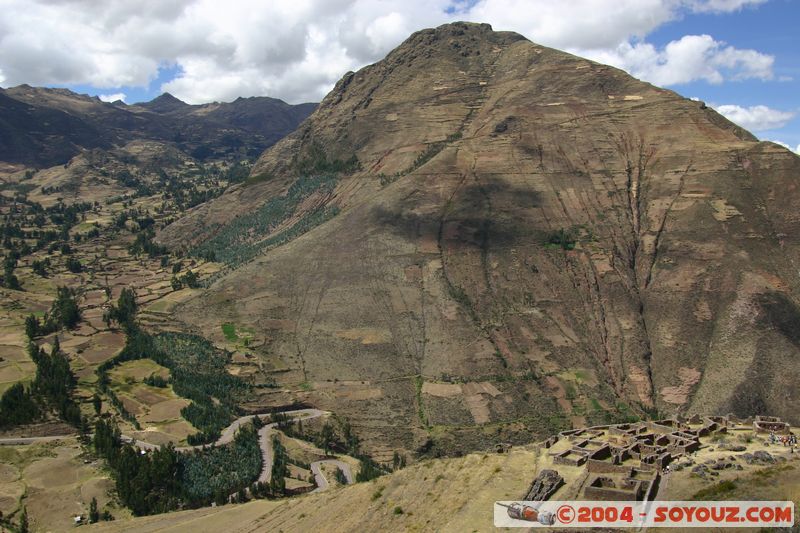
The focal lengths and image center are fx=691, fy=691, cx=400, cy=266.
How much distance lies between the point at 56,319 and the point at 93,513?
82198mm

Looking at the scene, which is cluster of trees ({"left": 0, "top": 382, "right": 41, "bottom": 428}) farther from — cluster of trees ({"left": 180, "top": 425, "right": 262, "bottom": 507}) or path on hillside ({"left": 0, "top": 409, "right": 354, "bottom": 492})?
cluster of trees ({"left": 180, "top": 425, "right": 262, "bottom": 507})

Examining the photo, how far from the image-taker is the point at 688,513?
4134 centimetres

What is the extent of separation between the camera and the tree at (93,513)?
8275 centimetres

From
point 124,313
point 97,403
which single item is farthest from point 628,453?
point 124,313

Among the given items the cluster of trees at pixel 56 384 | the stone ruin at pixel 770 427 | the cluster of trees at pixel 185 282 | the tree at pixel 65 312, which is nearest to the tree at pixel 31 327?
the tree at pixel 65 312

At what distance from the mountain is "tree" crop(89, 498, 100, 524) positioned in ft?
131

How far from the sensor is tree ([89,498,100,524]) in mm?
82750

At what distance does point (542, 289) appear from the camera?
146 meters

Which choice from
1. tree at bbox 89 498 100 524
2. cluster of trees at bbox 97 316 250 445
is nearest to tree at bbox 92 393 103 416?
cluster of trees at bbox 97 316 250 445

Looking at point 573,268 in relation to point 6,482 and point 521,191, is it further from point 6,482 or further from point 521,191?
point 6,482

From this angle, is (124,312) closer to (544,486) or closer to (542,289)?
(542,289)

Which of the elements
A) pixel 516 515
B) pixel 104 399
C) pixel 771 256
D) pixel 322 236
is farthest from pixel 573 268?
pixel 516 515

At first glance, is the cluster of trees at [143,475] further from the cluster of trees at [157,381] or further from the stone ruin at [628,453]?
the stone ruin at [628,453]

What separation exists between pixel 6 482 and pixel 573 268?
11175cm
